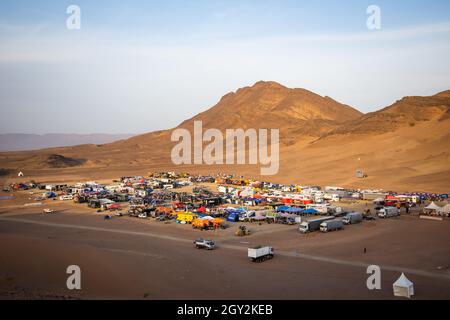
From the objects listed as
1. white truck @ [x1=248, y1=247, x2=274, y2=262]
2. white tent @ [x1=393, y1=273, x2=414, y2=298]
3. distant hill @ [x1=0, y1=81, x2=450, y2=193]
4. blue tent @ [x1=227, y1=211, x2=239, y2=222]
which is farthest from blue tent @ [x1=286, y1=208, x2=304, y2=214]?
distant hill @ [x1=0, y1=81, x2=450, y2=193]

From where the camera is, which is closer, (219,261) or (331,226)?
(219,261)

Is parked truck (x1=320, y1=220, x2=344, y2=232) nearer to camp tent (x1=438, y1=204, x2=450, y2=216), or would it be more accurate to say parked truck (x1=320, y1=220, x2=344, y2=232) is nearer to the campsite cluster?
the campsite cluster

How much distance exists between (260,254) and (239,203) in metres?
18.5

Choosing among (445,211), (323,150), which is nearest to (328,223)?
(445,211)

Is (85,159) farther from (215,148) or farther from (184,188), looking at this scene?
(184,188)

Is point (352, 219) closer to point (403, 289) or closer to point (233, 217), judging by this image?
point (233, 217)

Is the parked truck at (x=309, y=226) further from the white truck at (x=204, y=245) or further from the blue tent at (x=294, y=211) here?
the white truck at (x=204, y=245)

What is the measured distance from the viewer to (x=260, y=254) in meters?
19.3

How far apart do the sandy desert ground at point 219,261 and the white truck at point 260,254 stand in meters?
0.38

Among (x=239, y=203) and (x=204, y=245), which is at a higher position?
(x=239, y=203)

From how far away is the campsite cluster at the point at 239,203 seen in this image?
96.8 feet

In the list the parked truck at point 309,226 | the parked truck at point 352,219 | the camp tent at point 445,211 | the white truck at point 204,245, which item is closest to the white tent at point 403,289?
the white truck at point 204,245
